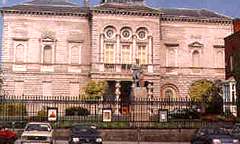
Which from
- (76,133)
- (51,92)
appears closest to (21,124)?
(76,133)

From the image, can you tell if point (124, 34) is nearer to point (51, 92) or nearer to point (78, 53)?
point (78, 53)

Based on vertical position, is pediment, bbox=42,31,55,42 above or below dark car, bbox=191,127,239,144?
above

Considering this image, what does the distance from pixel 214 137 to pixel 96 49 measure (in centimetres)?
4626

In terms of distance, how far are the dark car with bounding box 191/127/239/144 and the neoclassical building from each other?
42776 millimetres

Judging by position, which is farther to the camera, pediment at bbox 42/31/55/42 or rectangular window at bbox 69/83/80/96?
pediment at bbox 42/31/55/42

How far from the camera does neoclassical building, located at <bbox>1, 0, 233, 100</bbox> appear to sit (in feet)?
239

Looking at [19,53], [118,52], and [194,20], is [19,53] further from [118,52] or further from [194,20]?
[194,20]

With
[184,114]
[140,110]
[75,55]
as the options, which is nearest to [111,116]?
[140,110]

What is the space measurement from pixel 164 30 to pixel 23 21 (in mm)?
20787

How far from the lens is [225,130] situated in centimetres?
2975

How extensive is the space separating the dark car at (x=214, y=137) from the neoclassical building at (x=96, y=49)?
42776 millimetres

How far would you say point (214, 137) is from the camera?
92.2 feet

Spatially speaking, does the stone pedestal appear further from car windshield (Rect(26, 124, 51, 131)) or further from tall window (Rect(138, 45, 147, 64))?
tall window (Rect(138, 45, 147, 64))

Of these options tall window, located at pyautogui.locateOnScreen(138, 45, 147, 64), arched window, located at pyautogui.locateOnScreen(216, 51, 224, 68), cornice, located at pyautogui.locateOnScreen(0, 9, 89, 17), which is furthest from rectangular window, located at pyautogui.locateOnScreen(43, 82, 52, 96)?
arched window, located at pyautogui.locateOnScreen(216, 51, 224, 68)
